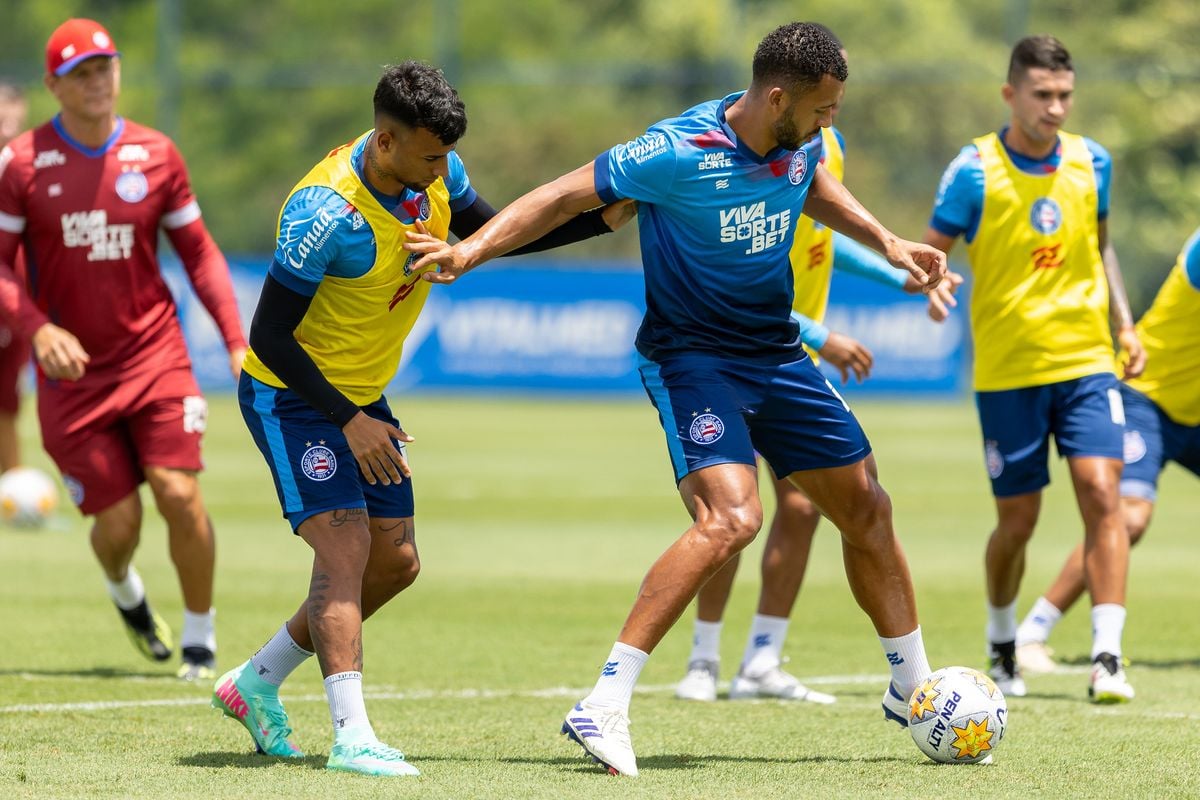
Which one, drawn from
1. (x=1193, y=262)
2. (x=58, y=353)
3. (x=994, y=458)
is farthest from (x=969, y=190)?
(x=58, y=353)

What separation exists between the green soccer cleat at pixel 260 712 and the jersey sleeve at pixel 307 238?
4.48 ft

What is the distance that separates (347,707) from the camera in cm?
609

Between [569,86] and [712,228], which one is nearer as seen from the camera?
[712,228]

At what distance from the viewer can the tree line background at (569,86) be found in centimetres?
3738

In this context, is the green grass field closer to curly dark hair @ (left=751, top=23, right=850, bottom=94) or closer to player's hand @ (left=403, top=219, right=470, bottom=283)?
player's hand @ (left=403, top=219, right=470, bottom=283)

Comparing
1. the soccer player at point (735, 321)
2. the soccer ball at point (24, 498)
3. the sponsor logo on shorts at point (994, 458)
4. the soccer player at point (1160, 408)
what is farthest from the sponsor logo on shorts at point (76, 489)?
the soccer ball at point (24, 498)

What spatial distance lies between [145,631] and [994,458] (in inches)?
158

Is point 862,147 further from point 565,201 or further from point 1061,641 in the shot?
point 565,201

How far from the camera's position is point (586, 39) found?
52875 mm

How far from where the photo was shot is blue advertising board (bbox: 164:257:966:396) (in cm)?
3020

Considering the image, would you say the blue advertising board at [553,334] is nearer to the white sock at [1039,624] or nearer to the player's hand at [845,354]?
the white sock at [1039,624]

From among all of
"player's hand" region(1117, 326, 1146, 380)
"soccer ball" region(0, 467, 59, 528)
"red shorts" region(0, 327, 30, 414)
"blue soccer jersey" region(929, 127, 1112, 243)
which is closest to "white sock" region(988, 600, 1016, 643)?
"player's hand" region(1117, 326, 1146, 380)

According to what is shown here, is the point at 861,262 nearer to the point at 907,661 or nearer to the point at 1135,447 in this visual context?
the point at 1135,447

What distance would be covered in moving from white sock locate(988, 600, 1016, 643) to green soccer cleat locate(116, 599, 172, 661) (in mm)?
3819
